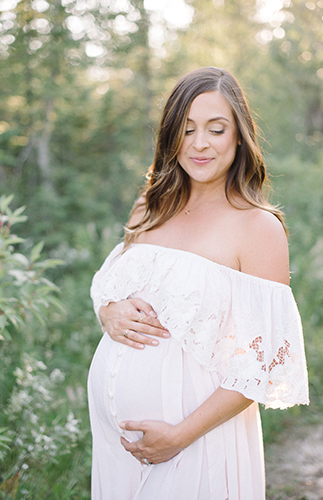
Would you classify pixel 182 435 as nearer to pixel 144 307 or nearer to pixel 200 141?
pixel 144 307

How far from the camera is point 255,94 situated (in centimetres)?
955

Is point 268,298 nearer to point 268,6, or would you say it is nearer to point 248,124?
point 248,124

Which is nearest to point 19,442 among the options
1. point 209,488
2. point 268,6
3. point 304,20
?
point 209,488

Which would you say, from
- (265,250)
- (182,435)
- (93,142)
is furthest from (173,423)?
(93,142)

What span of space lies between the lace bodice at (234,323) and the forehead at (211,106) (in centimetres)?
57

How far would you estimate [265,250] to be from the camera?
5.08ft

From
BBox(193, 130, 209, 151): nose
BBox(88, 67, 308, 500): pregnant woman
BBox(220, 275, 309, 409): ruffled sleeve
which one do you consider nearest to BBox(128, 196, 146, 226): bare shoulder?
BBox(88, 67, 308, 500): pregnant woman

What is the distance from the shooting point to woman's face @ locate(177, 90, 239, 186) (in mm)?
1717

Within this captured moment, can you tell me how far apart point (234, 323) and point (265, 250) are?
0.30 meters

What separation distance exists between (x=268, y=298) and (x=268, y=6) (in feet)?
34.5

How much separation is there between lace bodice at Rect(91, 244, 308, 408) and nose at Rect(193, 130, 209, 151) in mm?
433

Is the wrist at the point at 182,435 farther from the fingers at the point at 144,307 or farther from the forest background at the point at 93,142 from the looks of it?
the forest background at the point at 93,142

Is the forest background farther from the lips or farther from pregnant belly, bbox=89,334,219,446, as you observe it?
the lips

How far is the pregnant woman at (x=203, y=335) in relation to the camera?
154 centimetres
